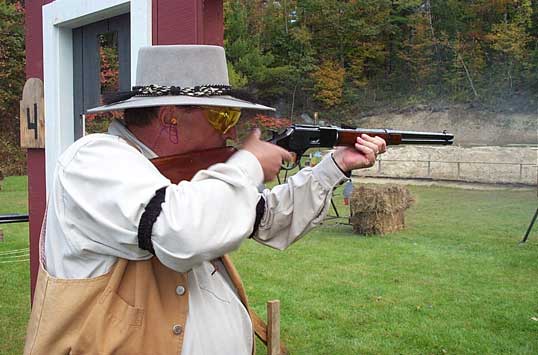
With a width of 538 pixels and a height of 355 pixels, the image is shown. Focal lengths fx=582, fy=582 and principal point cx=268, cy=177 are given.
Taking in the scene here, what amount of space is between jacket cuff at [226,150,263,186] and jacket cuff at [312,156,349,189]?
372 mm

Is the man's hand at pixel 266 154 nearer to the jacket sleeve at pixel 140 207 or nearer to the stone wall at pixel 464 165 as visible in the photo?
the jacket sleeve at pixel 140 207

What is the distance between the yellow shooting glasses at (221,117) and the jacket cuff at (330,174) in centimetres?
36

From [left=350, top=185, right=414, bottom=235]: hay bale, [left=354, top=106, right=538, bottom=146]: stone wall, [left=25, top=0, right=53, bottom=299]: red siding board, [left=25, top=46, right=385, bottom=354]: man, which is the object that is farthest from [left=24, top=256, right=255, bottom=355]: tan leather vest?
[left=354, top=106, right=538, bottom=146]: stone wall

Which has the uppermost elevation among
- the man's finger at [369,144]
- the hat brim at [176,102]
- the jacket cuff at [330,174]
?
the hat brim at [176,102]

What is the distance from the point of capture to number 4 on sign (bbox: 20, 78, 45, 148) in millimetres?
3902

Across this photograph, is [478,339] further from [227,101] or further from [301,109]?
[301,109]

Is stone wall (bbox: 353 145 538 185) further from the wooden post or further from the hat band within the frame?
the hat band

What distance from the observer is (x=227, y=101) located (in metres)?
1.58

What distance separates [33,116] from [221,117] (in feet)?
9.11

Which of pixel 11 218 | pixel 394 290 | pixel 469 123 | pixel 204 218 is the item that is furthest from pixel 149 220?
pixel 469 123

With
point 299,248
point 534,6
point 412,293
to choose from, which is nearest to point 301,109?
point 534,6

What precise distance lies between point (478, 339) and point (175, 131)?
13.5ft

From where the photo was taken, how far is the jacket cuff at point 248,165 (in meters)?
1.49

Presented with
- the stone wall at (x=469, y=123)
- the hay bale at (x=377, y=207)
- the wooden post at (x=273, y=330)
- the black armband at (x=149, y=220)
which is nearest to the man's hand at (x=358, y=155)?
the black armband at (x=149, y=220)
